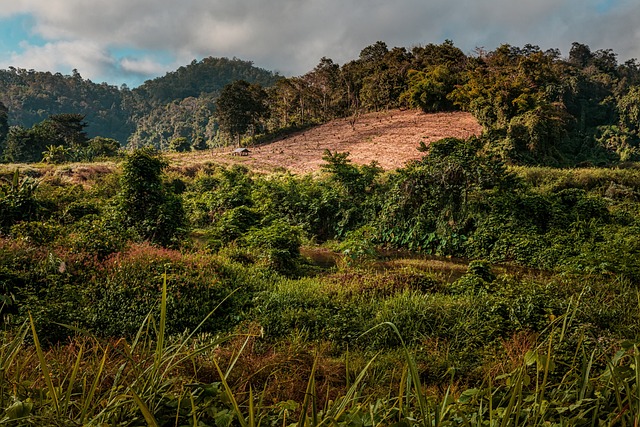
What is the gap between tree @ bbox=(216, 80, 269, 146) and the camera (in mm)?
40125

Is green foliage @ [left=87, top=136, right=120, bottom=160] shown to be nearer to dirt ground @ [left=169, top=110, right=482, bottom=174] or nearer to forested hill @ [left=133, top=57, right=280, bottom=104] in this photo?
dirt ground @ [left=169, top=110, right=482, bottom=174]

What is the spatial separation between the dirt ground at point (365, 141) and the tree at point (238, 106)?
4469 mm

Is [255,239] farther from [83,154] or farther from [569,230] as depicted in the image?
[83,154]

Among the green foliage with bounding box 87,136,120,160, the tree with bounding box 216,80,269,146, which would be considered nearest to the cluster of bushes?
the green foliage with bounding box 87,136,120,160

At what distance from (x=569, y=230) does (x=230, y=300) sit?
11091 millimetres

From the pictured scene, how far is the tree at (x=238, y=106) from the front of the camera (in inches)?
1580

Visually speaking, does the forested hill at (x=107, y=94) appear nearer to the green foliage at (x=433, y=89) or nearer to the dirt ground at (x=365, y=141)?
the dirt ground at (x=365, y=141)

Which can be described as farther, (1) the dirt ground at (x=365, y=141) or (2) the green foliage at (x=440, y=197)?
(1) the dirt ground at (x=365, y=141)

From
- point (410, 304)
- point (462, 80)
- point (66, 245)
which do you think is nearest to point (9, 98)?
point (462, 80)

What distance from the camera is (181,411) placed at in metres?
1.41

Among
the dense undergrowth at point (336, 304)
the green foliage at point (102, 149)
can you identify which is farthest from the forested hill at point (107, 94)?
the dense undergrowth at point (336, 304)

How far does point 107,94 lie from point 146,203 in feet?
361

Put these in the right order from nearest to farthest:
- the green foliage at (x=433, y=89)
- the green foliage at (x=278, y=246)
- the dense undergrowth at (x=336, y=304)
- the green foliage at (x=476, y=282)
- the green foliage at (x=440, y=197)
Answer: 1. the dense undergrowth at (x=336, y=304)
2. the green foliage at (x=476, y=282)
3. the green foliage at (x=278, y=246)
4. the green foliage at (x=440, y=197)
5. the green foliage at (x=433, y=89)

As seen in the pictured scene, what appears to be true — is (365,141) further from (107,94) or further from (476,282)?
(107,94)
